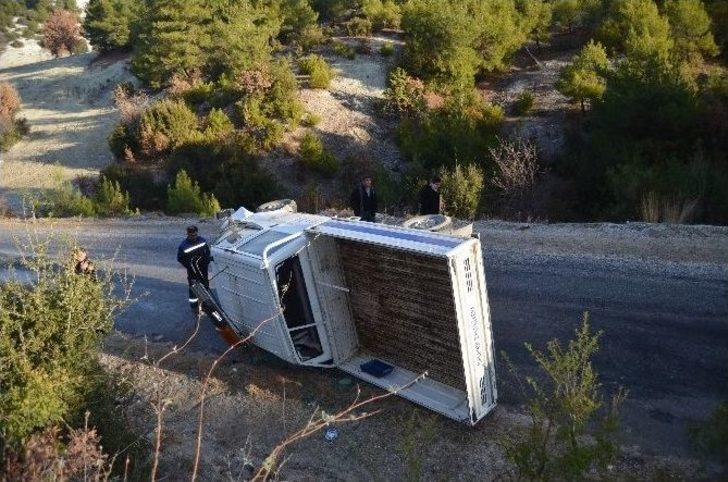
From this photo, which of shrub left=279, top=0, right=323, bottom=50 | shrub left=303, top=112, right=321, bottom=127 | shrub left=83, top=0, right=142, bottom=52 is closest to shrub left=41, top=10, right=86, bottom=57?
shrub left=83, top=0, right=142, bottom=52

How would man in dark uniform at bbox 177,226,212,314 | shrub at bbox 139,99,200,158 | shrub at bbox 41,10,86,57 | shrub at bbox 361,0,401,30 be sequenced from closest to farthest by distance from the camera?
man in dark uniform at bbox 177,226,212,314 < shrub at bbox 139,99,200,158 < shrub at bbox 361,0,401,30 < shrub at bbox 41,10,86,57

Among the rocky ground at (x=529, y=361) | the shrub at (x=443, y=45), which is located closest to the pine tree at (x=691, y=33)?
the shrub at (x=443, y=45)

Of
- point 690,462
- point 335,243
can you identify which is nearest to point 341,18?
point 335,243

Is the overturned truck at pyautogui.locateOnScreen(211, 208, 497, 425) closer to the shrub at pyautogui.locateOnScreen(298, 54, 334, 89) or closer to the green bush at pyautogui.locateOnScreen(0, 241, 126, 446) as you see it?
the green bush at pyautogui.locateOnScreen(0, 241, 126, 446)

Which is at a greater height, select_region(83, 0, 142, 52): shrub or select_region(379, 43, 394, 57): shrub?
select_region(83, 0, 142, 52): shrub

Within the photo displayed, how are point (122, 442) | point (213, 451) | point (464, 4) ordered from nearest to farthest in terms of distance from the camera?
point (122, 442)
point (213, 451)
point (464, 4)

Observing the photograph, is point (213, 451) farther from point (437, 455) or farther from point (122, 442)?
point (437, 455)
